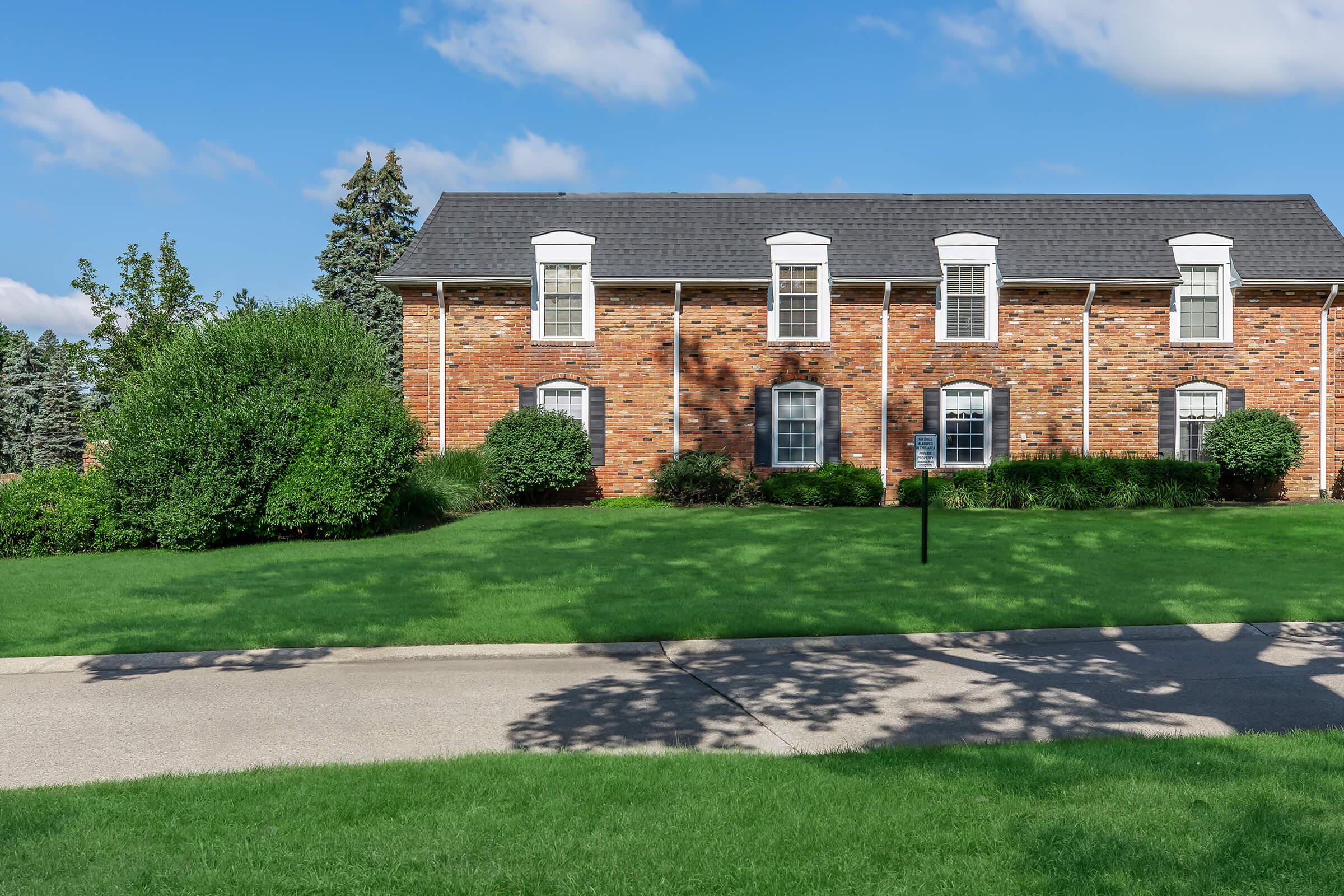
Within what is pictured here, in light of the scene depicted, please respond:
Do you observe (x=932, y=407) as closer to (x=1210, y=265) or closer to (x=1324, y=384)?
(x=1210, y=265)

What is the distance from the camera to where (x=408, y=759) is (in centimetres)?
540

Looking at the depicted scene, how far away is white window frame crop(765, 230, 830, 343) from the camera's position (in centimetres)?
2303

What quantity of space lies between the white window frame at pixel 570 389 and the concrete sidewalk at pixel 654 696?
14.3 metres

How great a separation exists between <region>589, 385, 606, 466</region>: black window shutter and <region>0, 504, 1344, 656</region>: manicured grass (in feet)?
15.5

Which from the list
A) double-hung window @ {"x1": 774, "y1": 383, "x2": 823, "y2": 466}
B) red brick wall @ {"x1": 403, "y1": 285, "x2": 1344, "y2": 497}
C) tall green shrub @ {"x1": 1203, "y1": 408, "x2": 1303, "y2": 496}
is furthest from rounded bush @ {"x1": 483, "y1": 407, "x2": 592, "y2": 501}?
tall green shrub @ {"x1": 1203, "y1": 408, "x2": 1303, "y2": 496}

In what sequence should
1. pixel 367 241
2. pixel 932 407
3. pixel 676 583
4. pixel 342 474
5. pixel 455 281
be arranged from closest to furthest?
1. pixel 676 583
2. pixel 342 474
3. pixel 455 281
4. pixel 932 407
5. pixel 367 241

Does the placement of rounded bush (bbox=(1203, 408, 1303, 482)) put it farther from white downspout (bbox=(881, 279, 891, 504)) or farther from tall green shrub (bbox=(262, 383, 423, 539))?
tall green shrub (bbox=(262, 383, 423, 539))

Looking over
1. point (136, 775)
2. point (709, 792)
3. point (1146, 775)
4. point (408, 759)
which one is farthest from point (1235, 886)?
point (136, 775)

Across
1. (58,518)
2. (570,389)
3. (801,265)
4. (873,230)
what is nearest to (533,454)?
(570,389)

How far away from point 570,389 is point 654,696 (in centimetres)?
1630

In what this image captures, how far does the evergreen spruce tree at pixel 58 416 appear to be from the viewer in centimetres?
4634

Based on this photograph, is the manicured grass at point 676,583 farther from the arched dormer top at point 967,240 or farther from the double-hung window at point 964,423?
the arched dormer top at point 967,240

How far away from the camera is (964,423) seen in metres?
23.1

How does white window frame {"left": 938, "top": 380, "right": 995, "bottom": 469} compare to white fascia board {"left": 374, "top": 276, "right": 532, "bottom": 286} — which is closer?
white fascia board {"left": 374, "top": 276, "right": 532, "bottom": 286}
